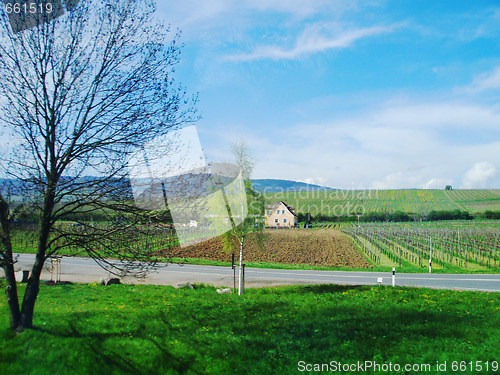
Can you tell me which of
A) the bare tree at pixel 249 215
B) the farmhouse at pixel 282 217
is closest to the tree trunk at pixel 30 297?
the bare tree at pixel 249 215

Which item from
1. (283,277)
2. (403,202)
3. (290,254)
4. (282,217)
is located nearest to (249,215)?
(283,277)

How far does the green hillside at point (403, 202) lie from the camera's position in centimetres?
10638

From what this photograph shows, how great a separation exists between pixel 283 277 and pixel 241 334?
12.8 m

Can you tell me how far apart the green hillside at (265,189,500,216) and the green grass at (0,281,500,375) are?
3455 inches

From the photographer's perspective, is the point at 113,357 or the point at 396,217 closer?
the point at 113,357

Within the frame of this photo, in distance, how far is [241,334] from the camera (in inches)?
339

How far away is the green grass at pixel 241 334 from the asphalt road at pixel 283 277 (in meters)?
6.63

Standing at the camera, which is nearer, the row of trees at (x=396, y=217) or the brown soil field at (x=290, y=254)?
the brown soil field at (x=290, y=254)

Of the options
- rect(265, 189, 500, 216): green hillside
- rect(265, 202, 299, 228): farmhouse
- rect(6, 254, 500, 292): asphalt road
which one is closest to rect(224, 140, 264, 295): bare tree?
rect(6, 254, 500, 292): asphalt road

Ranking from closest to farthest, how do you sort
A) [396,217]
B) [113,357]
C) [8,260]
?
[113,357], [8,260], [396,217]

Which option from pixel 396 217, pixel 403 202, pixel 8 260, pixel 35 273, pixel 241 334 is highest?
pixel 403 202

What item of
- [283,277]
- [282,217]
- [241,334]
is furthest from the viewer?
[282,217]

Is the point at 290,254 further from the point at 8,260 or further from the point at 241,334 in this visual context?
the point at 8,260

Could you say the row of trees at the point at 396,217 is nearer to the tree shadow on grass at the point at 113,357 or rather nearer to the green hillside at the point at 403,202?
the green hillside at the point at 403,202
